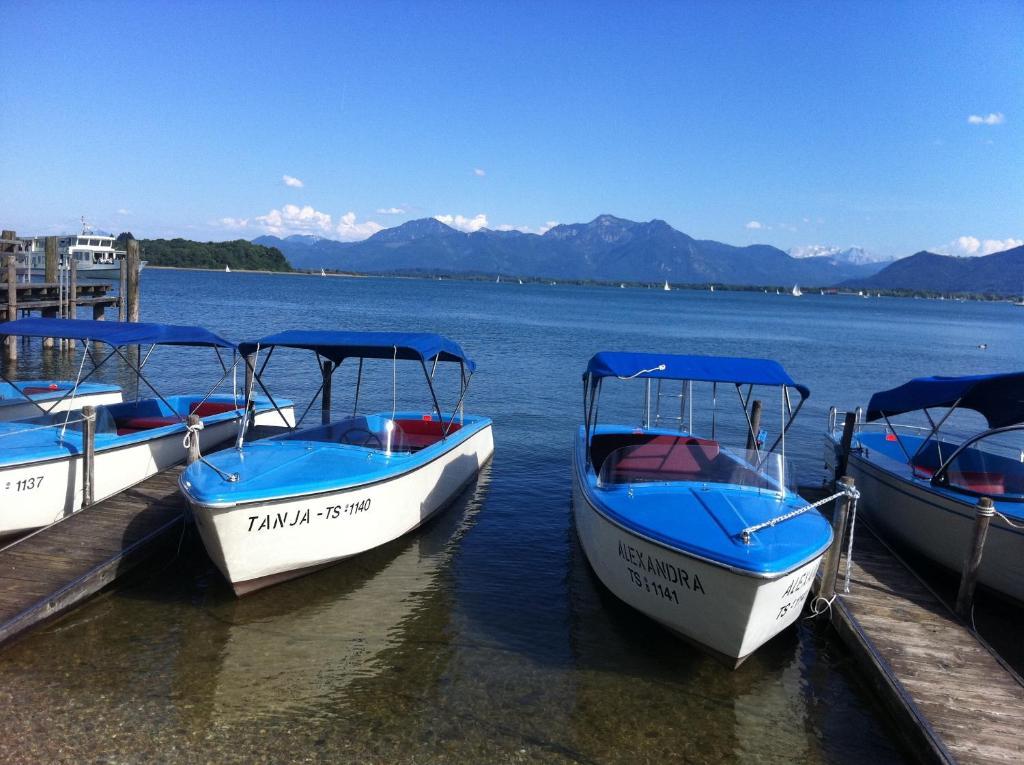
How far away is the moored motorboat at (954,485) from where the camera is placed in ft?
29.4

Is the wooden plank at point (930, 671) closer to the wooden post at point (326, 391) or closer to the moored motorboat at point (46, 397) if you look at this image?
the wooden post at point (326, 391)

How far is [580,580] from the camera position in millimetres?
10094

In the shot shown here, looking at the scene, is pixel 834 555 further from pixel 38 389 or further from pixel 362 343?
pixel 38 389

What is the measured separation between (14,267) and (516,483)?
18.7m

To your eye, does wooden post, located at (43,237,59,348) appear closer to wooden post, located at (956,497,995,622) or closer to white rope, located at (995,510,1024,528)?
wooden post, located at (956,497,995,622)

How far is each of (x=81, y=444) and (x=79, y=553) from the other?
2.26 m

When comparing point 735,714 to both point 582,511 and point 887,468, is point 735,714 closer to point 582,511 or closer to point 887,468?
point 582,511

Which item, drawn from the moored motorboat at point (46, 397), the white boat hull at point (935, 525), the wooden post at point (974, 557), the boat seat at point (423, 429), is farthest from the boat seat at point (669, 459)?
the moored motorboat at point (46, 397)

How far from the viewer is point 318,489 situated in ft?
28.6

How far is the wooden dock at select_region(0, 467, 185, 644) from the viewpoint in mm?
7625

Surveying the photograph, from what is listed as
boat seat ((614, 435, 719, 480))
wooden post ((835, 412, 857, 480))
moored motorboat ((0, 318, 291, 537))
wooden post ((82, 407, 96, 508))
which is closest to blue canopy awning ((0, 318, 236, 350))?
moored motorboat ((0, 318, 291, 537))

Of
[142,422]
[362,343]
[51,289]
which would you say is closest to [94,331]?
[142,422]

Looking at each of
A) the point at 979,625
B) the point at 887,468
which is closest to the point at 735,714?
the point at 979,625

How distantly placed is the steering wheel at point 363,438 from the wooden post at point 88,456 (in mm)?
3425
